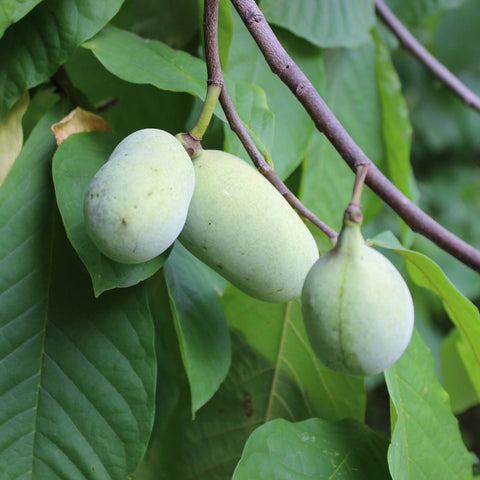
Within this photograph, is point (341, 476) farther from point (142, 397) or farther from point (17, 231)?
point (17, 231)

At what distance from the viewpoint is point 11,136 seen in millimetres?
756

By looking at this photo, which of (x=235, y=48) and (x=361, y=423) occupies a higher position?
(x=235, y=48)

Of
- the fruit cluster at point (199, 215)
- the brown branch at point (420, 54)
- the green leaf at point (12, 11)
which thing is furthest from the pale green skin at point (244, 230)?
the brown branch at point (420, 54)

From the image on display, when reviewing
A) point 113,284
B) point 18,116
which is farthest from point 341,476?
point 18,116

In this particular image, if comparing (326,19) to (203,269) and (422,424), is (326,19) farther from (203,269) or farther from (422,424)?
A: (422,424)

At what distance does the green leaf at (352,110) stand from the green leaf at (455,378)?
0.29 m

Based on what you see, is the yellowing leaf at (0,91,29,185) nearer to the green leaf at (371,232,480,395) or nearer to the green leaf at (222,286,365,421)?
the green leaf at (222,286,365,421)

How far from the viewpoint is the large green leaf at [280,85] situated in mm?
873

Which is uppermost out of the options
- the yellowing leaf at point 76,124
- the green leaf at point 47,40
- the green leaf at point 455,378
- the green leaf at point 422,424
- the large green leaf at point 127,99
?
the green leaf at point 47,40

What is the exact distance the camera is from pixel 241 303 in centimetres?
86

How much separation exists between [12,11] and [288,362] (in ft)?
1.74

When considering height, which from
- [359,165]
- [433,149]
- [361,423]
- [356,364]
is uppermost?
[359,165]

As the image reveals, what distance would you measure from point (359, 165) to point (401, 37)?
2.82 feet

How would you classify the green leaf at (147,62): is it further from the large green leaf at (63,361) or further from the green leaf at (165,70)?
the large green leaf at (63,361)
